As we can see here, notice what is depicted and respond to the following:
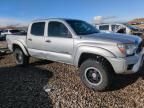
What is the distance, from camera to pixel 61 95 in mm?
5238

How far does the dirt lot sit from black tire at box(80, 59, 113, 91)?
17 cm

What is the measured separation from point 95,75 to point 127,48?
1.04m

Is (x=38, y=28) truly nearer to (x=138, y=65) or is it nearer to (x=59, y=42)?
(x=59, y=42)

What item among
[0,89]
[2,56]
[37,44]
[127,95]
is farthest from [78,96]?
[2,56]

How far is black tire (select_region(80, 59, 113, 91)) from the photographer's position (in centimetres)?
528

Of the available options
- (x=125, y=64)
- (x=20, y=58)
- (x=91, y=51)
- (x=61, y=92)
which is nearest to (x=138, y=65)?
(x=125, y=64)

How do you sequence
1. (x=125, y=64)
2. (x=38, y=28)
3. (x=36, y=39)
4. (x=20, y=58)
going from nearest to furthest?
1. (x=125, y=64)
2. (x=36, y=39)
3. (x=38, y=28)
4. (x=20, y=58)

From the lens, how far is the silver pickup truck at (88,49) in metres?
5.13

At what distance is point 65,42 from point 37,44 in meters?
1.46

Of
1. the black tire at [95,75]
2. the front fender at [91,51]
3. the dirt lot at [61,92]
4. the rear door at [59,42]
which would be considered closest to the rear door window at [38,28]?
the rear door at [59,42]

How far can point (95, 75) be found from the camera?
5.47 m

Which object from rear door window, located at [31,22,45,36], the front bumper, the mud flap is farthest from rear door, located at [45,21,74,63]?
the mud flap

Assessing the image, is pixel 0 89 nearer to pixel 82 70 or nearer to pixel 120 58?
pixel 82 70

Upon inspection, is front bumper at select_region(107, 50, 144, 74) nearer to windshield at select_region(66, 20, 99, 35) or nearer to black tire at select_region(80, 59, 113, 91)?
black tire at select_region(80, 59, 113, 91)
